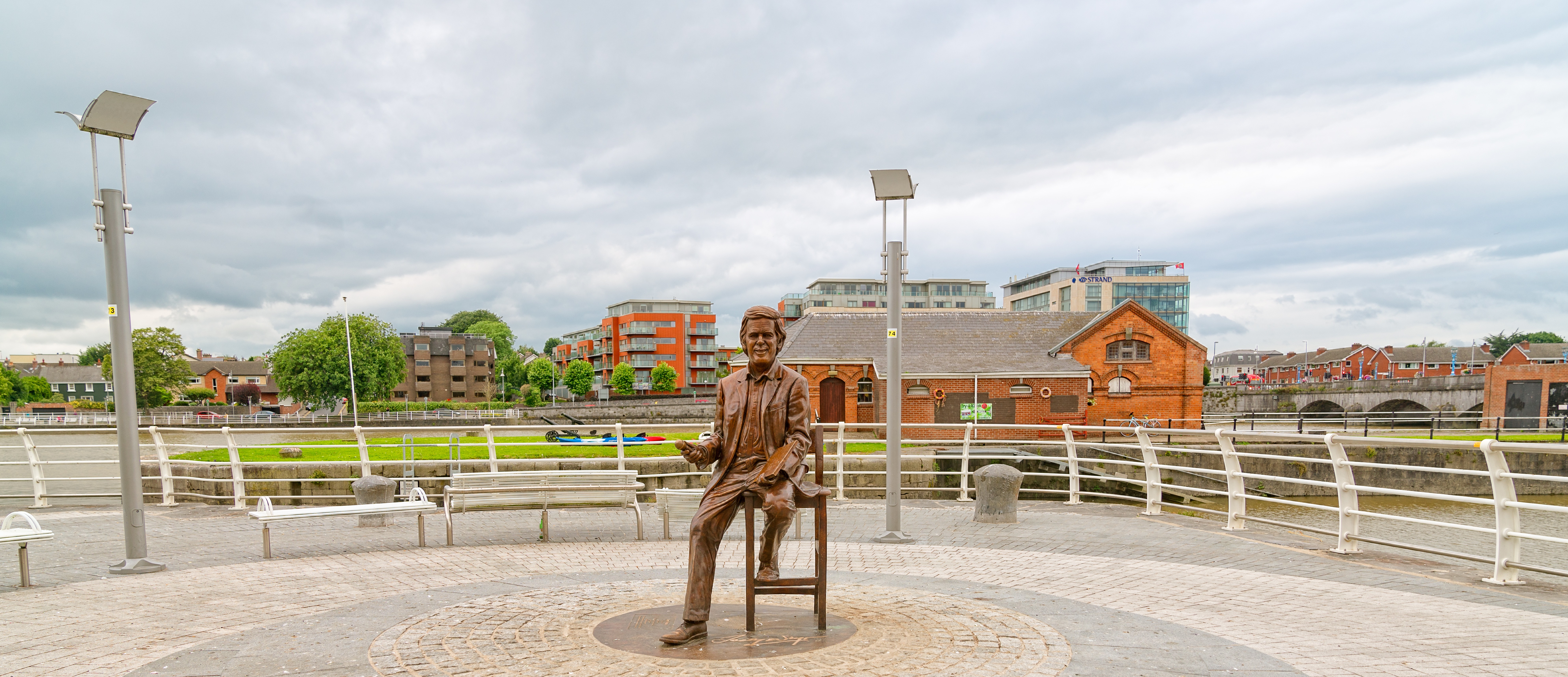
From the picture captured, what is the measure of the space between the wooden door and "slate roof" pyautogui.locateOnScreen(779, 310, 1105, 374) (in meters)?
0.97

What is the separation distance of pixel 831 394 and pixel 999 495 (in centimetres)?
2338

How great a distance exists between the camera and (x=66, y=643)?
4.89m

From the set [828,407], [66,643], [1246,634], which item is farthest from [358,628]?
[828,407]

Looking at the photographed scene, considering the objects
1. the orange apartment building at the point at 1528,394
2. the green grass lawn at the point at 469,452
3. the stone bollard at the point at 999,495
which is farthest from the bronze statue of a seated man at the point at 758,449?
the orange apartment building at the point at 1528,394

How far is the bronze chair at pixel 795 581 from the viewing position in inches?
195

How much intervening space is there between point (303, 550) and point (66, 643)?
10.1 ft

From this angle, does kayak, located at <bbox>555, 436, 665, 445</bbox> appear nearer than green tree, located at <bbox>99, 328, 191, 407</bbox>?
Yes

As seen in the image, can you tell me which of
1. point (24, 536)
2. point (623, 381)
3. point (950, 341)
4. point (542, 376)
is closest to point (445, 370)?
point (542, 376)

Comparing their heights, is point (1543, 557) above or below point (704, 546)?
below

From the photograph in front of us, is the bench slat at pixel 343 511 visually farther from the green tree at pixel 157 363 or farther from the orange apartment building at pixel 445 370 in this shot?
the orange apartment building at pixel 445 370

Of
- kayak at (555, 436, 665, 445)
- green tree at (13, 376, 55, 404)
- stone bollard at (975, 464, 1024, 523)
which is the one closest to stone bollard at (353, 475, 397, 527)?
stone bollard at (975, 464, 1024, 523)

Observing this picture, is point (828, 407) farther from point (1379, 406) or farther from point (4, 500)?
point (1379, 406)

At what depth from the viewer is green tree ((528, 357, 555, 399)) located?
90188mm

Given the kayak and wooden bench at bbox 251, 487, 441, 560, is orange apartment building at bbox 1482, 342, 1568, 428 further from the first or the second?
wooden bench at bbox 251, 487, 441, 560
